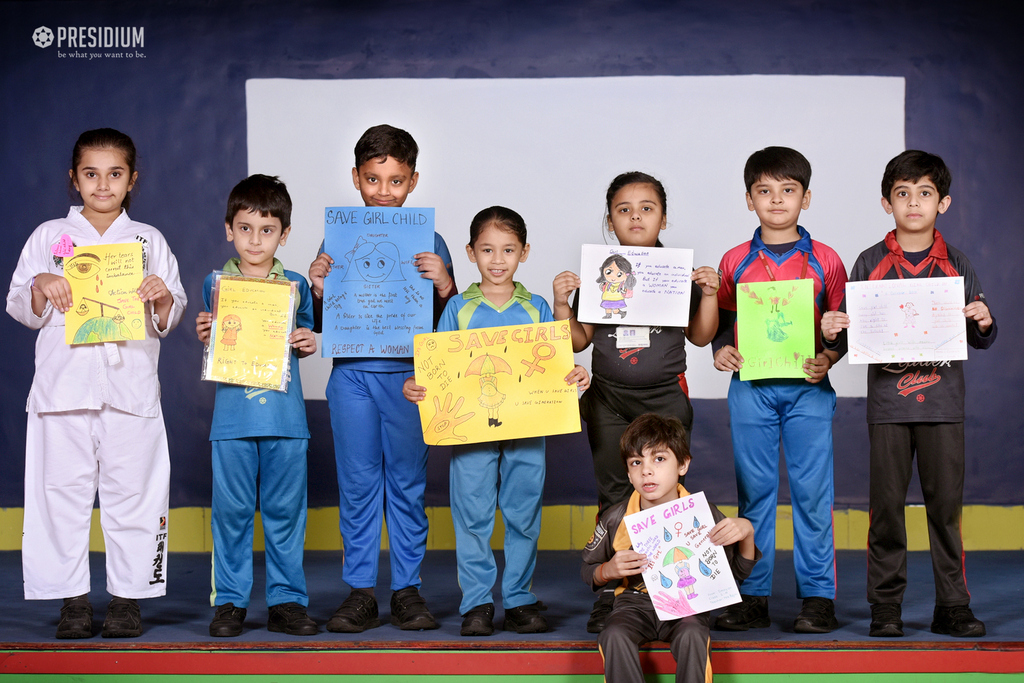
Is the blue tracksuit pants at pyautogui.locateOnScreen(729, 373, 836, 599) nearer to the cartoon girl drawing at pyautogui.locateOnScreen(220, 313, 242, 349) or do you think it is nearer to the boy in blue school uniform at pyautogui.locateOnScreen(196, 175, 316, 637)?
the boy in blue school uniform at pyautogui.locateOnScreen(196, 175, 316, 637)

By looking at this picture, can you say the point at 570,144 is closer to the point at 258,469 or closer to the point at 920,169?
the point at 920,169

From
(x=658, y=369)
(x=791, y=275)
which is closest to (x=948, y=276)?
(x=791, y=275)

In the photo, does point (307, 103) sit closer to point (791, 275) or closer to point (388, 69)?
point (388, 69)

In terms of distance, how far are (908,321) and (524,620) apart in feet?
5.24

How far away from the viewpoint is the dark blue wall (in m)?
4.41

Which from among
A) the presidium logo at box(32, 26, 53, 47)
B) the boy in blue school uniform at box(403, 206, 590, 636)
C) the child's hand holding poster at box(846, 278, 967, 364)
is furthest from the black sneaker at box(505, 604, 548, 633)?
the presidium logo at box(32, 26, 53, 47)

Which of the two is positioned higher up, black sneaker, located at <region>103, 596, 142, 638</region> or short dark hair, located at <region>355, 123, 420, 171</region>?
short dark hair, located at <region>355, 123, 420, 171</region>

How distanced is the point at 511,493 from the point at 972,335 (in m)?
1.63

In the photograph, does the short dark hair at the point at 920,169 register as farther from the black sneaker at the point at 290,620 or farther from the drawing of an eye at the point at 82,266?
the drawing of an eye at the point at 82,266

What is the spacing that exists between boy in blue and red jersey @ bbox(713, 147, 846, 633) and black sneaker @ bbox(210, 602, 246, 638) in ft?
5.23

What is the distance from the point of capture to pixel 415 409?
2.89 meters

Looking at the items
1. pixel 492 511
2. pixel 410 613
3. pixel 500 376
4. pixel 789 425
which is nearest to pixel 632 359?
pixel 500 376

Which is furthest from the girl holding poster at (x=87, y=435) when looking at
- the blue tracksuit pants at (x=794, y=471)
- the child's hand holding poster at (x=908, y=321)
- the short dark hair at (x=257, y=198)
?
the child's hand holding poster at (x=908, y=321)

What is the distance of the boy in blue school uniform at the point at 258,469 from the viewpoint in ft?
8.91
